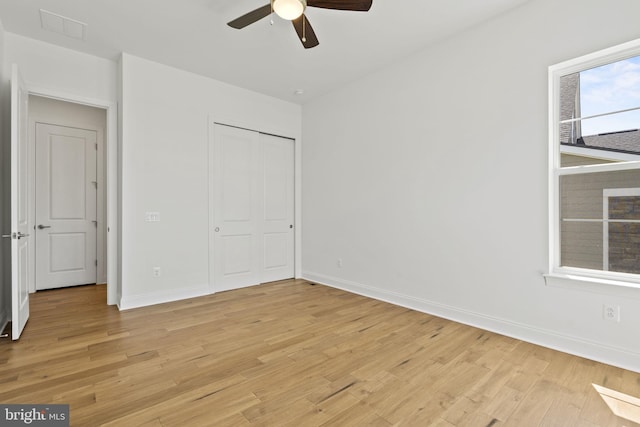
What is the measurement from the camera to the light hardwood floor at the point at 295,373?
1787 millimetres

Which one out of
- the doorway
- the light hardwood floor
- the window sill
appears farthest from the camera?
the doorway

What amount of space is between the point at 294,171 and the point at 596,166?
3906mm

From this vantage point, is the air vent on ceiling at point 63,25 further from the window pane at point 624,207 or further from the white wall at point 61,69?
the window pane at point 624,207

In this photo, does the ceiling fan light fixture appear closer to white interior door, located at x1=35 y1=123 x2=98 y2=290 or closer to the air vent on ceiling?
the air vent on ceiling

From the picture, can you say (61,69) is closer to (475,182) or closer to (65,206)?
(65,206)

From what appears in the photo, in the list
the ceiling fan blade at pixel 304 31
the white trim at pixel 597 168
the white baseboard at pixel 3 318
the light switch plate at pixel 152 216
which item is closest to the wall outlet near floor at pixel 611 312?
the white trim at pixel 597 168

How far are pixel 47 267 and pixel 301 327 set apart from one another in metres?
4.03

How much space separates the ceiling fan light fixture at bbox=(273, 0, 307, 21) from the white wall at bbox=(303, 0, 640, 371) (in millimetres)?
1897

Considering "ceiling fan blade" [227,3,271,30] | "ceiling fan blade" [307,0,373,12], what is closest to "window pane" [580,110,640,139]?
"ceiling fan blade" [307,0,373,12]

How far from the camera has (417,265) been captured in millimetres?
3639

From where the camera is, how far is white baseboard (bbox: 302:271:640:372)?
2322 millimetres

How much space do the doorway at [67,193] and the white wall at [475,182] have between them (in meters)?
3.84

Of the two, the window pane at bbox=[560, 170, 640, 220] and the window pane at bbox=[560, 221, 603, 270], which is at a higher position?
the window pane at bbox=[560, 170, 640, 220]

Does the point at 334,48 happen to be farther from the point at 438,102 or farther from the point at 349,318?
the point at 349,318
